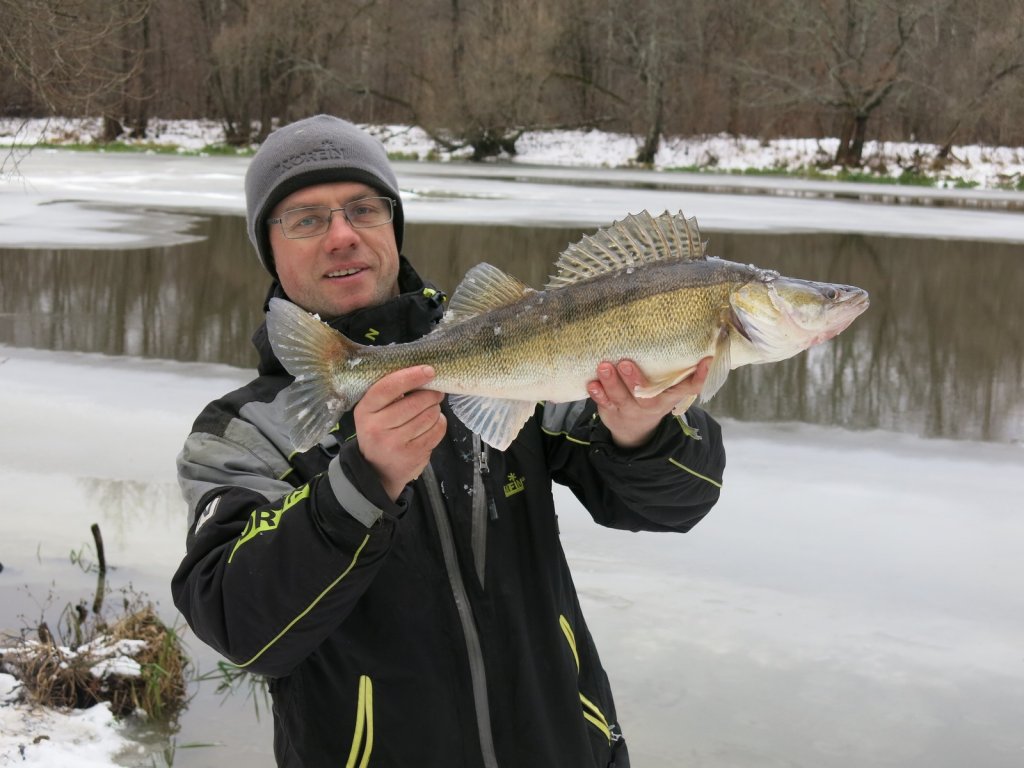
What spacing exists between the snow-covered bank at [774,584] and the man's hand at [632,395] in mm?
1826

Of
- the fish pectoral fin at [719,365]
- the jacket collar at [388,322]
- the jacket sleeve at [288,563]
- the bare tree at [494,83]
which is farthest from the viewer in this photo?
the bare tree at [494,83]

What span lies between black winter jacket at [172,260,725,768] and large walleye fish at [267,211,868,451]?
0.16 meters

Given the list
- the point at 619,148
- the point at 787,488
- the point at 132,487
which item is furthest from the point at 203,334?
the point at 619,148

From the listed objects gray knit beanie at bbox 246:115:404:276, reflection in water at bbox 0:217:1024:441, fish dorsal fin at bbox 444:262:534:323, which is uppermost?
gray knit beanie at bbox 246:115:404:276

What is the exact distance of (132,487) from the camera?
545cm

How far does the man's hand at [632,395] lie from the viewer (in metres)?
2.10

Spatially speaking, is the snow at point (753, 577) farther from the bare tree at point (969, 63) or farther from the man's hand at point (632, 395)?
the bare tree at point (969, 63)

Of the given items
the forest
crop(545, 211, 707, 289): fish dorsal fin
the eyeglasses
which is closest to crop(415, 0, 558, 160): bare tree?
the forest

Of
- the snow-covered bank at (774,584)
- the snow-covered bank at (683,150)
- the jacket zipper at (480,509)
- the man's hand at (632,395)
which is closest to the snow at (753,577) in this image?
the snow-covered bank at (774,584)

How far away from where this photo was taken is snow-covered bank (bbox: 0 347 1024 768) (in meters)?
3.68

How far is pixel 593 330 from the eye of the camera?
2.13m

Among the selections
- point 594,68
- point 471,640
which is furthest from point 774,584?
point 594,68

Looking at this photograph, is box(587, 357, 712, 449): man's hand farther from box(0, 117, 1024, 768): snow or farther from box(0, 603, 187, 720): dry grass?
box(0, 603, 187, 720): dry grass

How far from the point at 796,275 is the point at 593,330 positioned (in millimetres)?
9535
